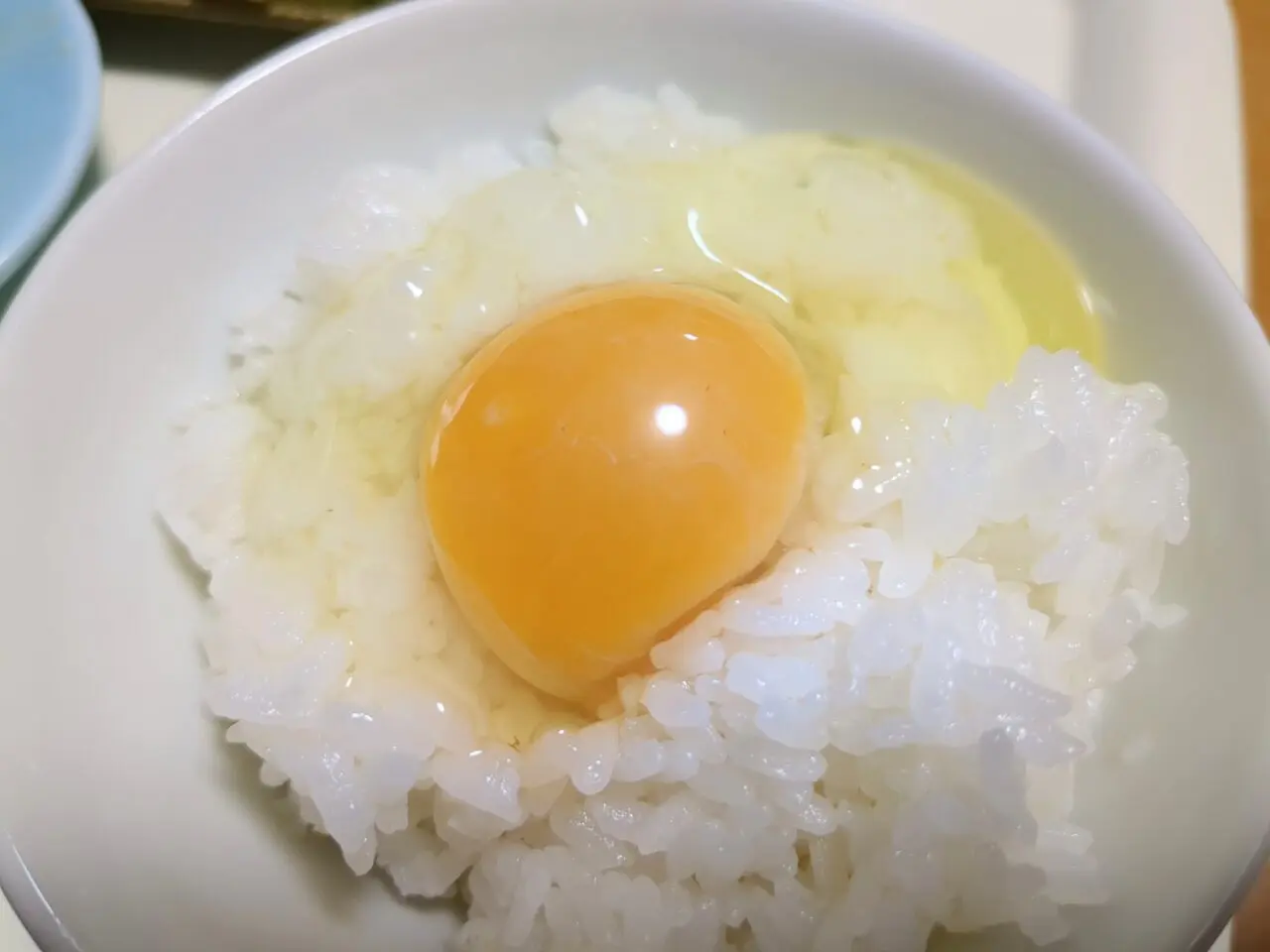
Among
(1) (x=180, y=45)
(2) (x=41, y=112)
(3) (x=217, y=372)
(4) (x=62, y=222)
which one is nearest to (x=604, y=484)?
(3) (x=217, y=372)

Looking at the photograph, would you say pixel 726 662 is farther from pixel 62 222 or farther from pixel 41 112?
pixel 41 112

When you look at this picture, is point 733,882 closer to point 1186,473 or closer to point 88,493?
point 1186,473

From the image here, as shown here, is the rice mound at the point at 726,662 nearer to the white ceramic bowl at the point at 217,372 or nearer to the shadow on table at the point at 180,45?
the white ceramic bowl at the point at 217,372

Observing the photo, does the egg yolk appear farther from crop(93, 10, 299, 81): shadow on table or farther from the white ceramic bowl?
crop(93, 10, 299, 81): shadow on table

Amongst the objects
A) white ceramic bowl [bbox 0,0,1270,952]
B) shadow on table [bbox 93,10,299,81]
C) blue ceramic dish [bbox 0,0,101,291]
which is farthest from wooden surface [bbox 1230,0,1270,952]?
blue ceramic dish [bbox 0,0,101,291]

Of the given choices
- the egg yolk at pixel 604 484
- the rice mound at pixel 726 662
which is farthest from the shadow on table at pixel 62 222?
the egg yolk at pixel 604 484

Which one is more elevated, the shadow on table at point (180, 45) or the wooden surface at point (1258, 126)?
the wooden surface at point (1258, 126)
